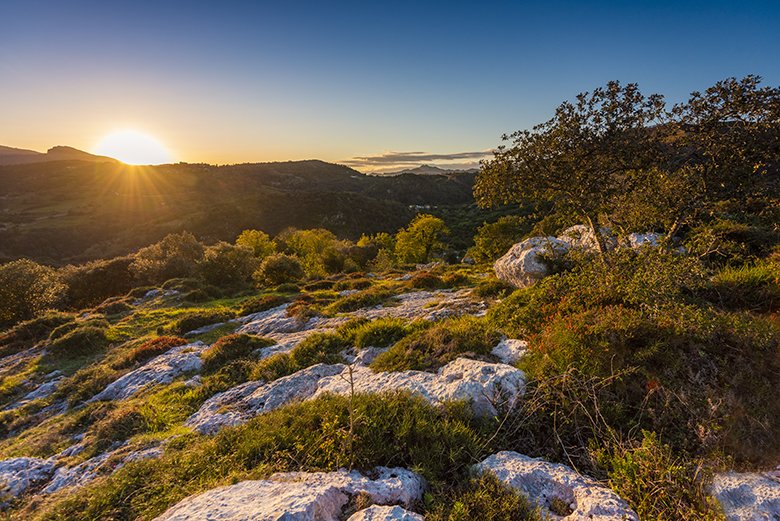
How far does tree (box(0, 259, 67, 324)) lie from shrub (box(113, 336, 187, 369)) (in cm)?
2240

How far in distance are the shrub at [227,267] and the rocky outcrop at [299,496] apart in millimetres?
31692

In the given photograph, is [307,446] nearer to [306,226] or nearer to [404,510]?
[404,510]

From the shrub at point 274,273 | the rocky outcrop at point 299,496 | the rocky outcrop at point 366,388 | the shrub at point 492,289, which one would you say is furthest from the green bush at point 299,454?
the shrub at point 274,273

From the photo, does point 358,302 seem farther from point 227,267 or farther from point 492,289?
point 227,267

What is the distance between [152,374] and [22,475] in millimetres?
4975

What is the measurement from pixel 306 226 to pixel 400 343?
119 meters

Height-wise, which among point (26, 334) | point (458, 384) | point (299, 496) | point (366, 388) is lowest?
point (26, 334)

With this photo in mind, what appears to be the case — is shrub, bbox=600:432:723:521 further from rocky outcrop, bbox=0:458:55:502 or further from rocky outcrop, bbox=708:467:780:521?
rocky outcrop, bbox=0:458:55:502

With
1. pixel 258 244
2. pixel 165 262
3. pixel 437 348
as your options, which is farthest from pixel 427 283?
pixel 258 244

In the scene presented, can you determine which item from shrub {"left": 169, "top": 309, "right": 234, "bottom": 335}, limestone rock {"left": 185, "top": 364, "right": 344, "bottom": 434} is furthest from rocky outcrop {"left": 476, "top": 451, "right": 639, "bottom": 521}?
shrub {"left": 169, "top": 309, "right": 234, "bottom": 335}

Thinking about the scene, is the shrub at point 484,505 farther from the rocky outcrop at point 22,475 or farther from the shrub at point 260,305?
the shrub at point 260,305

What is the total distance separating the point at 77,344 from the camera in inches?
640

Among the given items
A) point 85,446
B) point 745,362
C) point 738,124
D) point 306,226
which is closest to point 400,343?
point 745,362

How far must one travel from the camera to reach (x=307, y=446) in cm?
488
